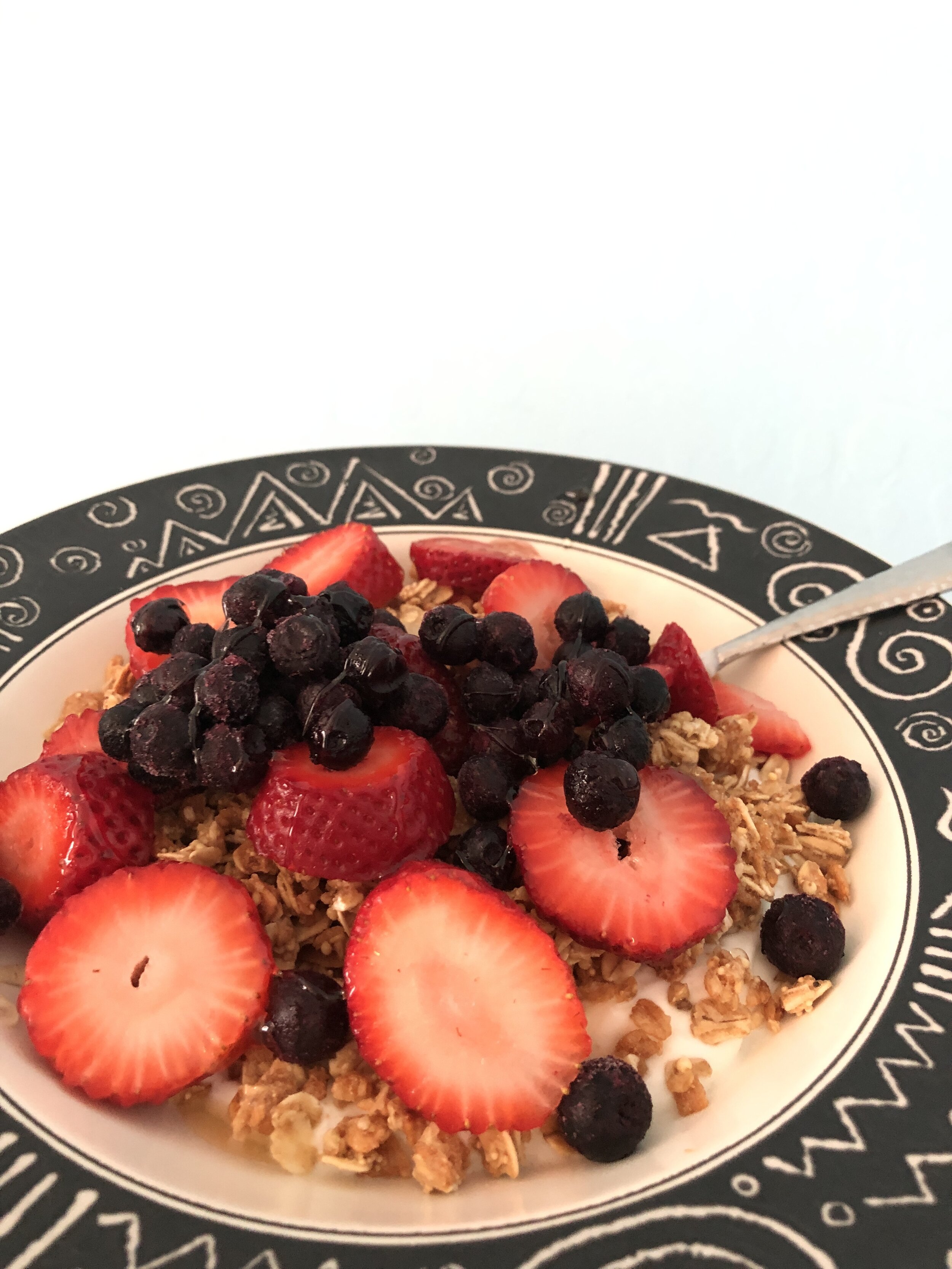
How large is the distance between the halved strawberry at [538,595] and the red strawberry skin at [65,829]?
67cm

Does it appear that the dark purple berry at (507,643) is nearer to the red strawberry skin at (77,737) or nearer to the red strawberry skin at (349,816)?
the red strawberry skin at (349,816)

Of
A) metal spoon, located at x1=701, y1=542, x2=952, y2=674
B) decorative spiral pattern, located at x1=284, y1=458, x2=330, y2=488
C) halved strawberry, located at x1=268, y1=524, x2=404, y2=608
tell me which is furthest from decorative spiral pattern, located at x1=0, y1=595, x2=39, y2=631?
metal spoon, located at x1=701, y1=542, x2=952, y2=674

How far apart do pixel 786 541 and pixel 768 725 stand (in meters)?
0.44

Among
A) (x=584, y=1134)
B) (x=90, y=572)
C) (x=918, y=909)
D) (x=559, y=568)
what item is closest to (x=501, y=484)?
(x=559, y=568)

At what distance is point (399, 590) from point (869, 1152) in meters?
1.18

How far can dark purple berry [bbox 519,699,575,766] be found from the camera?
1.41m

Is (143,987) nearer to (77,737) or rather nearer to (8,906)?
(8,906)

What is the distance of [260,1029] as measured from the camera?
49.2 inches

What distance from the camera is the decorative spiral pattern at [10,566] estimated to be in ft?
6.07

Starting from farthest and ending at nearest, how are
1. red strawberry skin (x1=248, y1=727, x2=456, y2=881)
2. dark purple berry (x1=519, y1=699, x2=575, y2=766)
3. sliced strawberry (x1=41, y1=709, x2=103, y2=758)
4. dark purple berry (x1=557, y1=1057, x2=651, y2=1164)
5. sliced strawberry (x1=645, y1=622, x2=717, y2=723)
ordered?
sliced strawberry (x1=645, y1=622, x2=717, y2=723) < sliced strawberry (x1=41, y1=709, x2=103, y2=758) < dark purple berry (x1=519, y1=699, x2=575, y2=766) < red strawberry skin (x1=248, y1=727, x2=456, y2=881) < dark purple berry (x1=557, y1=1057, x2=651, y2=1164)

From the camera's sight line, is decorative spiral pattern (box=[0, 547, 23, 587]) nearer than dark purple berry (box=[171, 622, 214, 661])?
No

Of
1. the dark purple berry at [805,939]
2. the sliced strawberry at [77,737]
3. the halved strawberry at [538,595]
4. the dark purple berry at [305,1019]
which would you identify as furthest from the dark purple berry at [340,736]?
the dark purple berry at [805,939]

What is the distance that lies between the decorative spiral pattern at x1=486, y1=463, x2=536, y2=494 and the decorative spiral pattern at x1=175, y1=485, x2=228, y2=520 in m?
0.54

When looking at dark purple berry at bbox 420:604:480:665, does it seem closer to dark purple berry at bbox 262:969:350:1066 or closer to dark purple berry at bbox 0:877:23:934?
dark purple berry at bbox 262:969:350:1066
